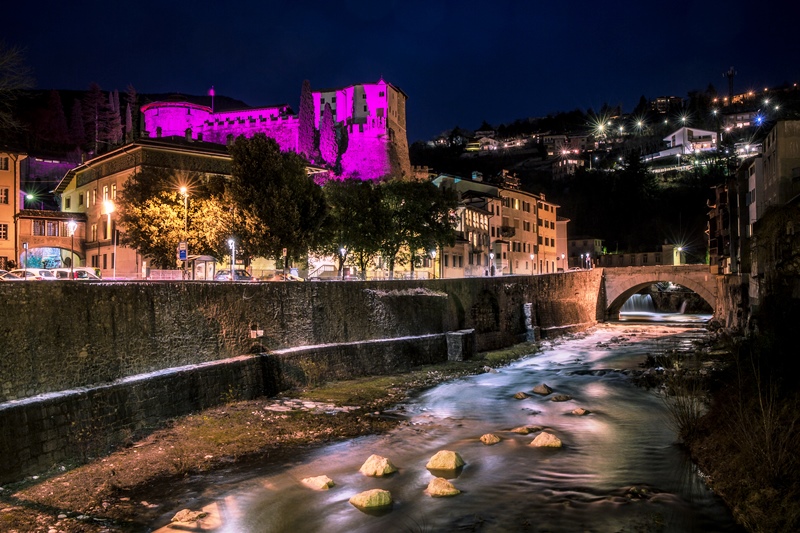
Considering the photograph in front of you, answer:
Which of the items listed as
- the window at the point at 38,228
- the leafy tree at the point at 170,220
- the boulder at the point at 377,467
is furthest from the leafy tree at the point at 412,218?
the boulder at the point at 377,467

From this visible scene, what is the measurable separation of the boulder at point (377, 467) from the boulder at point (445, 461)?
1.15m

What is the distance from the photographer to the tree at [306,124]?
285 feet

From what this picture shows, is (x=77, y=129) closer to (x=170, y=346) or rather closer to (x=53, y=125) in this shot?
(x=53, y=125)

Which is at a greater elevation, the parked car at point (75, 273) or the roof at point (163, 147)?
the roof at point (163, 147)

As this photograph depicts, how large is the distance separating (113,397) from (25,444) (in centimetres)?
329

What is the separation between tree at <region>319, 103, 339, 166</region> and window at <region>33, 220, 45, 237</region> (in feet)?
153

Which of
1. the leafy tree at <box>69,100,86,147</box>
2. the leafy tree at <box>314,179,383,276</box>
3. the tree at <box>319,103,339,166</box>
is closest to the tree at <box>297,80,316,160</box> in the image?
the tree at <box>319,103,339,166</box>

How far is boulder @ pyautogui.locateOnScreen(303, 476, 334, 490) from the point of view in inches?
599

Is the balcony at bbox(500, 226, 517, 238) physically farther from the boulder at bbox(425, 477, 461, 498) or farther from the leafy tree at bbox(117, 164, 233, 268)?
the boulder at bbox(425, 477, 461, 498)

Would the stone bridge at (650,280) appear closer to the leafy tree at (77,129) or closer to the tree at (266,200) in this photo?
the tree at (266,200)

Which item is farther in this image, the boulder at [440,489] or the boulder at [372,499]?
the boulder at [440,489]

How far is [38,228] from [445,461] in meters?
44.3

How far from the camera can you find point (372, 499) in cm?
1412

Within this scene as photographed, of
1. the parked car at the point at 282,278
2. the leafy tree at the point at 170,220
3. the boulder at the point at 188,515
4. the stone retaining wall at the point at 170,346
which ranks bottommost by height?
the boulder at the point at 188,515
